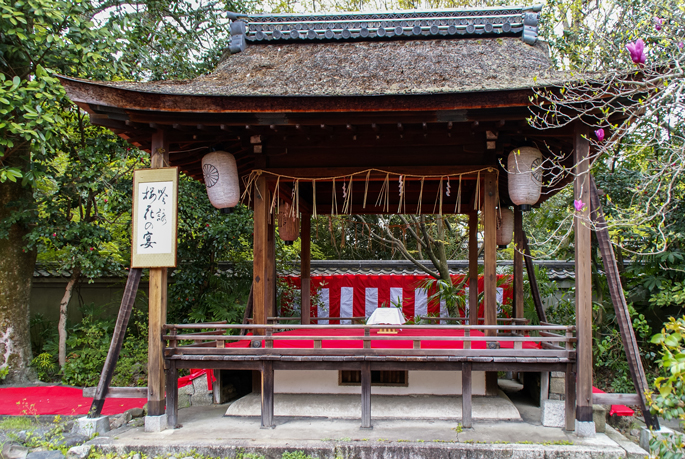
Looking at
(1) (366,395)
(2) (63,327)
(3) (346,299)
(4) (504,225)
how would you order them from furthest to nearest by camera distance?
1. (3) (346,299)
2. (2) (63,327)
3. (4) (504,225)
4. (1) (366,395)

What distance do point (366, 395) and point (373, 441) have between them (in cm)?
58

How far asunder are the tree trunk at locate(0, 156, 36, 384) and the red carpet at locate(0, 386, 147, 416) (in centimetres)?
54

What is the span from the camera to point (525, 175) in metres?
5.96

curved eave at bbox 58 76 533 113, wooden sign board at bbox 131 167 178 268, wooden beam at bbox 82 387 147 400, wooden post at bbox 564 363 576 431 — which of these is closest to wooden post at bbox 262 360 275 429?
wooden beam at bbox 82 387 147 400

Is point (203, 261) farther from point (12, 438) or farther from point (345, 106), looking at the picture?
point (345, 106)

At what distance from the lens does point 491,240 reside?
647 cm

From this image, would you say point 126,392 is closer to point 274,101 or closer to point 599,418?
point 274,101

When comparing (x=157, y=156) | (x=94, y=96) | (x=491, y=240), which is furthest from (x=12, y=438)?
(x=491, y=240)

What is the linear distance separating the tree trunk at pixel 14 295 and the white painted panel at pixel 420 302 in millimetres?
9916

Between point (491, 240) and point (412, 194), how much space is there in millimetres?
A: 2899

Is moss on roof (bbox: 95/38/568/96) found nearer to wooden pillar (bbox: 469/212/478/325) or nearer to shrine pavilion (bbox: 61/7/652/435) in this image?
shrine pavilion (bbox: 61/7/652/435)

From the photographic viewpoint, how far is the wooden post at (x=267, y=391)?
19.2 feet

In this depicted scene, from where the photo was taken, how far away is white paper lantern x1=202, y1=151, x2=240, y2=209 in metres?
6.29

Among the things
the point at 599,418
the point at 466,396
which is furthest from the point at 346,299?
the point at 599,418
